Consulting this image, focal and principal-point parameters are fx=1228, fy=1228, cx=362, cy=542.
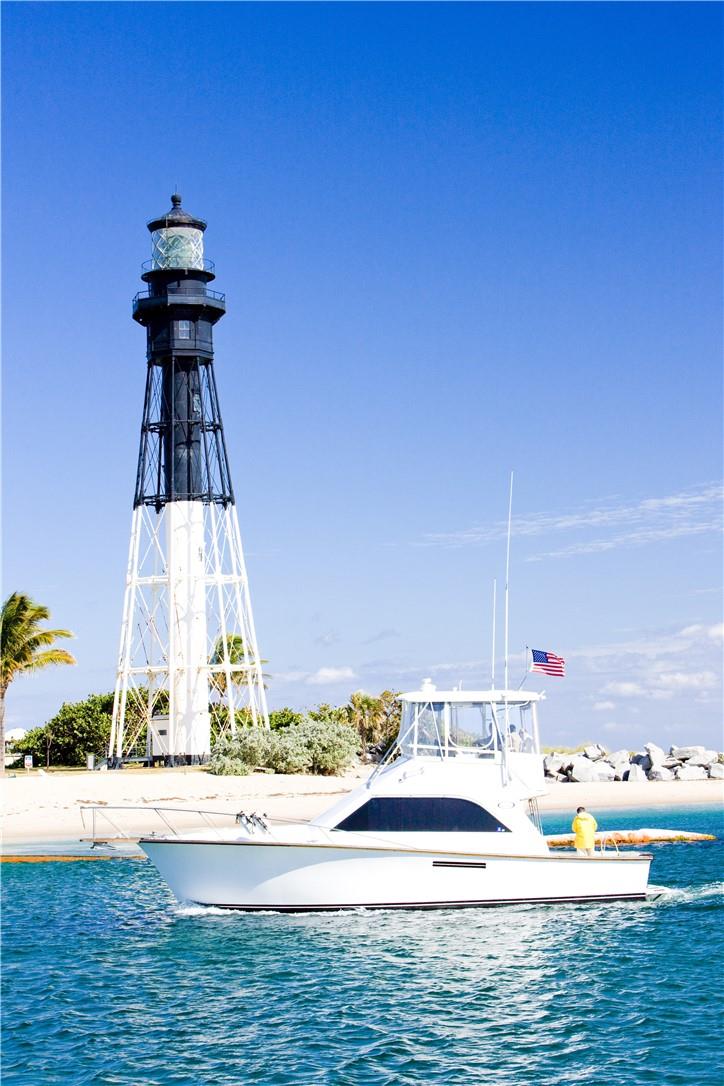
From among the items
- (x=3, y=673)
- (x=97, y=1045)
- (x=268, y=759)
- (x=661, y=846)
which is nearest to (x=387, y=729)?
(x=268, y=759)

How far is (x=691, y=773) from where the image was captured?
67.9m

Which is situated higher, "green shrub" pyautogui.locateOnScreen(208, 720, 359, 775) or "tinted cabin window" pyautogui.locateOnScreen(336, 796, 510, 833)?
"green shrub" pyautogui.locateOnScreen(208, 720, 359, 775)

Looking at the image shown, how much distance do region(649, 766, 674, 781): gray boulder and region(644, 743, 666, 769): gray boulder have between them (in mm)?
846

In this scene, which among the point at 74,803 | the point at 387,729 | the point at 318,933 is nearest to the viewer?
the point at 318,933

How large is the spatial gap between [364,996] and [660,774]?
51.9 metres

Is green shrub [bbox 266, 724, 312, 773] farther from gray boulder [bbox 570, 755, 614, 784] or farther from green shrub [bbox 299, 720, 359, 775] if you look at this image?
gray boulder [bbox 570, 755, 614, 784]

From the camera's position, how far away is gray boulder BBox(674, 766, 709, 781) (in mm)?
67375

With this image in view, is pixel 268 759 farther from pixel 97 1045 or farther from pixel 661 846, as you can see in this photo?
pixel 97 1045

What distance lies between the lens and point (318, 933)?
22297 mm

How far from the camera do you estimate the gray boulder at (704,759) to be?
2753 inches

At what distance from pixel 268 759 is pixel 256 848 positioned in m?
30.7

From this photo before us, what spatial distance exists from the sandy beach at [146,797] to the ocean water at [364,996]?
16.9 meters

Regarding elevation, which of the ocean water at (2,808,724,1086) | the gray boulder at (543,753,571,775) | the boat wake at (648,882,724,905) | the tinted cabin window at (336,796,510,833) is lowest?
the ocean water at (2,808,724,1086)

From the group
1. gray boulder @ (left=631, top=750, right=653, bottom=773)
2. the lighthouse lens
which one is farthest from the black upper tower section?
gray boulder @ (left=631, top=750, right=653, bottom=773)
